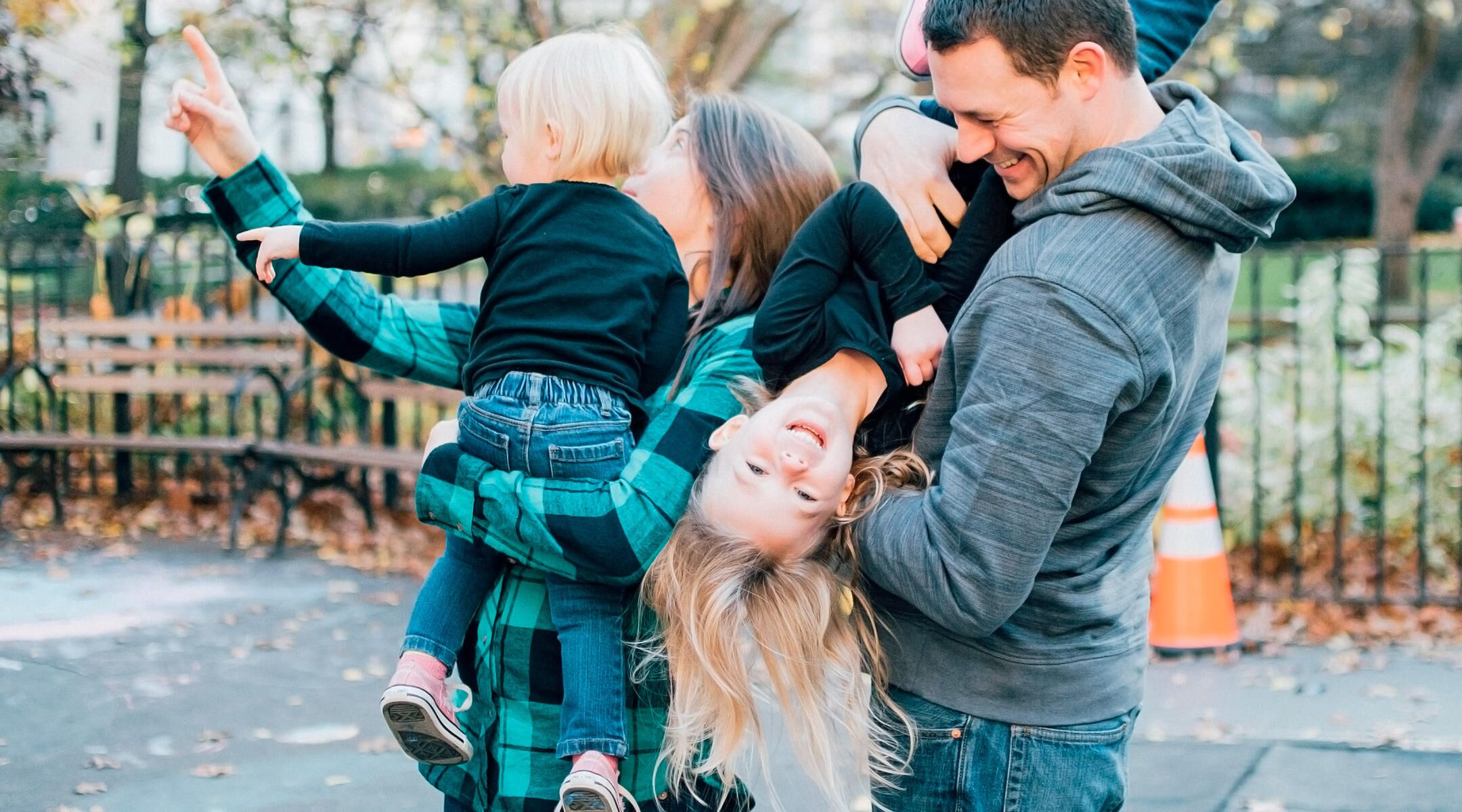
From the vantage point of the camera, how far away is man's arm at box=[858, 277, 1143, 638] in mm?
1752

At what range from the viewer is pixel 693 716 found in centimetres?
208

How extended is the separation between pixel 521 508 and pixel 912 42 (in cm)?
103

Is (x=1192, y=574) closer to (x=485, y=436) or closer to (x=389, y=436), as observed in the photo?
(x=485, y=436)

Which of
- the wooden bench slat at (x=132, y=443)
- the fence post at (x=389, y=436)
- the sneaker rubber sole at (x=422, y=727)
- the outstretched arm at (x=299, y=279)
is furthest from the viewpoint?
the fence post at (x=389, y=436)

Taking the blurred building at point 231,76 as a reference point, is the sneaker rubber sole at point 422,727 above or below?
below

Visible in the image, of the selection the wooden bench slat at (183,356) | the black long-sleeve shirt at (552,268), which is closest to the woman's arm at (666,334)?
the black long-sleeve shirt at (552,268)

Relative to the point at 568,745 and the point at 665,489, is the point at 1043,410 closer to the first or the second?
the point at 665,489

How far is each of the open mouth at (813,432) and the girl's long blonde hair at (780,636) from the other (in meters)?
0.11

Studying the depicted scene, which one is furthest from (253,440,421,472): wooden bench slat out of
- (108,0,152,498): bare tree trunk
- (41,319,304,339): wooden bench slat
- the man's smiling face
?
the man's smiling face

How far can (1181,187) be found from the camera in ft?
5.91

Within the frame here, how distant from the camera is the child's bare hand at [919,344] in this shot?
1.98m

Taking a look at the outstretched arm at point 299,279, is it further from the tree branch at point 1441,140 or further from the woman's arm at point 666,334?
the tree branch at point 1441,140

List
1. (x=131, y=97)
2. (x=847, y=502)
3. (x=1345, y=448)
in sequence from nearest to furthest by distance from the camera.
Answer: (x=847, y=502)
(x=1345, y=448)
(x=131, y=97)

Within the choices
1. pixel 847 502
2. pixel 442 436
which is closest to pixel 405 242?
pixel 442 436
